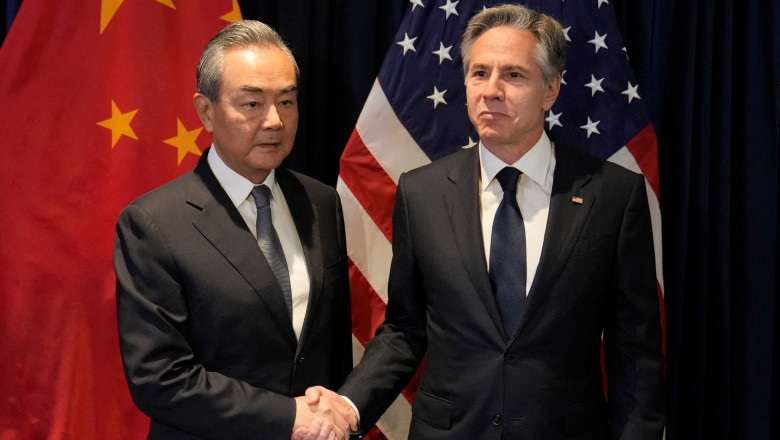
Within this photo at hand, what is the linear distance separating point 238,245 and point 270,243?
9 centimetres

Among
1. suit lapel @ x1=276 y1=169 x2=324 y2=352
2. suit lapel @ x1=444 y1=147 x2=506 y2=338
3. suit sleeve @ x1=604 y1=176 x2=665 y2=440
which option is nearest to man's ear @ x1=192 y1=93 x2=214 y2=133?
suit lapel @ x1=276 y1=169 x2=324 y2=352

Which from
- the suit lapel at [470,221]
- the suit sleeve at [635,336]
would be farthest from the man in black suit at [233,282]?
the suit sleeve at [635,336]

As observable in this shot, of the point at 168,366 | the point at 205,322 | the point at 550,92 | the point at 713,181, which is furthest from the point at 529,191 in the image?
the point at 713,181

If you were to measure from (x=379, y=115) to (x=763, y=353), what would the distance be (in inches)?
67.2

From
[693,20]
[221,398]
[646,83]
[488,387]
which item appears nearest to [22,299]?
[221,398]

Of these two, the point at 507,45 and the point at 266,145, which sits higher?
the point at 507,45

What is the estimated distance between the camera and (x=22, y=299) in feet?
8.25

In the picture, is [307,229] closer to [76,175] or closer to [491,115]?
[491,115]

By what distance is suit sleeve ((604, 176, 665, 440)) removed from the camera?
209 centimetres

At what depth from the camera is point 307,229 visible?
7.31 feet

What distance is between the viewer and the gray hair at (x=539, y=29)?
219 centimetres

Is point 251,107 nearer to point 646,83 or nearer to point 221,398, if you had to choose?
point 221,398

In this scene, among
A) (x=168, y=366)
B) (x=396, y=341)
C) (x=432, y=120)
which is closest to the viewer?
(x=168, y=366)

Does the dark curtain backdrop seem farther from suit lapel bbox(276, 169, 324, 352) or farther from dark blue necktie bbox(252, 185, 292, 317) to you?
dark blue necktie bbox(252, 185, 292, 317)
